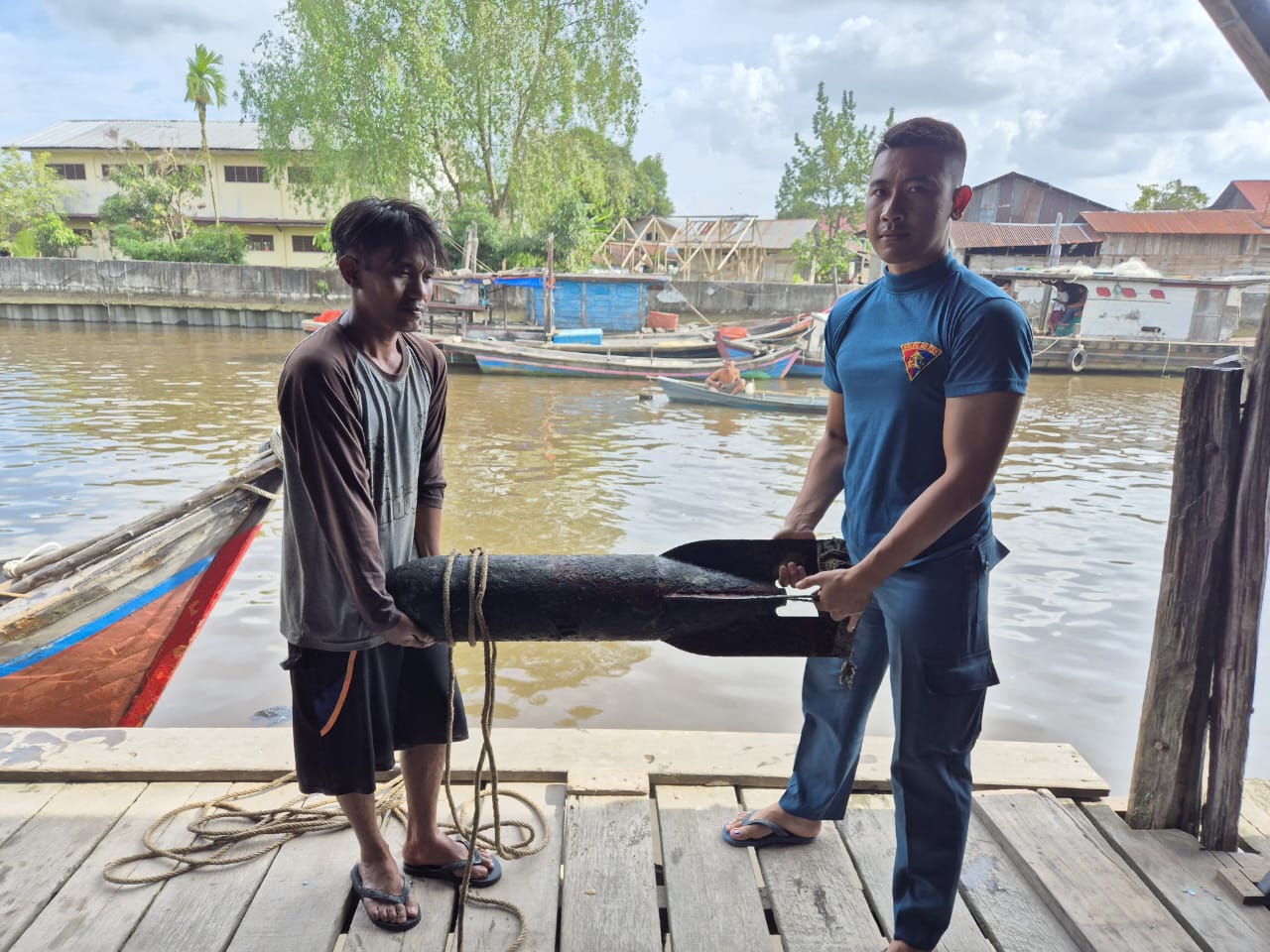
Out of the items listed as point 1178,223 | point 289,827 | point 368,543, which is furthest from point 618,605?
point 1178,223

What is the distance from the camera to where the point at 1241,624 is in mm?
2260

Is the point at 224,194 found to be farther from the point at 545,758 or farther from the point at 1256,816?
the point at 1256,816

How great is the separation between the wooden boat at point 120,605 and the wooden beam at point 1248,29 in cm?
365

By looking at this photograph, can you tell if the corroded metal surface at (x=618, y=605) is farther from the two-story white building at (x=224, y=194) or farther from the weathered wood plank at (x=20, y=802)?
the two-story white building at (x=224, y=194)

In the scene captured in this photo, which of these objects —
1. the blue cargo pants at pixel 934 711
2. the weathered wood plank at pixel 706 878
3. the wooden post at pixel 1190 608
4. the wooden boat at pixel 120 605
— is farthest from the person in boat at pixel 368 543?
the wooden post at pixel 1190 608

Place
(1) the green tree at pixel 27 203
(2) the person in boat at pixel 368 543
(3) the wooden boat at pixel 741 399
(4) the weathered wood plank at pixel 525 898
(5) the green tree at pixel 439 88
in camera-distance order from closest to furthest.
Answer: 1. (2) the person in boat at pixel 368 543
2. (4) the weathered wood plank at pixel 525 898
3. (3) the wooden boat at pixel 741 399
4. (5) the green tree at pixel 439 88
5. (1) the green tree at pixel 27 203

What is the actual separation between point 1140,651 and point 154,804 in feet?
19.5

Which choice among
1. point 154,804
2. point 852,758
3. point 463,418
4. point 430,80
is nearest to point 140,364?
point 463,418

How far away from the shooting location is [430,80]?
22.5 metres

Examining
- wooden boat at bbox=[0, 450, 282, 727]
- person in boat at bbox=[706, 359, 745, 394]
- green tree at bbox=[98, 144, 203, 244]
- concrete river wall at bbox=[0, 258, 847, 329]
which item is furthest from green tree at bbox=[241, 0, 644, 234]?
wooden boat at bbox=[0, 450, 282, 727]

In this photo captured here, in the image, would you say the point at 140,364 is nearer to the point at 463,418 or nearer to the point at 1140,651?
the point at 463,418

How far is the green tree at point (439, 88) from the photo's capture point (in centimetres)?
2261

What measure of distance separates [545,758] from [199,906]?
1059 mm

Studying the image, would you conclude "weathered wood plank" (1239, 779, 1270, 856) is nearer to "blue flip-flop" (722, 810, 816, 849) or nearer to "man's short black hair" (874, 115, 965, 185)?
"blue flip-flop" (722, 810, 816, 849)
